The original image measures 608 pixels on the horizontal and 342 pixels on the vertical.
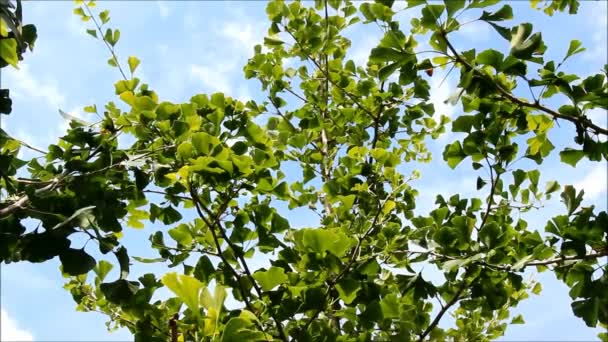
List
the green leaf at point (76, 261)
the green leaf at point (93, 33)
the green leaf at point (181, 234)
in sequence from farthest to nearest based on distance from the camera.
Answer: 1. the green leaf at point (93, 33)
2. the green leaf at point (181, 234)
3. the green leaf at point (76, 261)

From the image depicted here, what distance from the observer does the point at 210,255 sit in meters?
2.02

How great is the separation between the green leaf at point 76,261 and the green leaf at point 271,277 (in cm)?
50

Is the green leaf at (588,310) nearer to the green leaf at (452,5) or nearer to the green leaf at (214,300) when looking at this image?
the green leaf at (452,5)

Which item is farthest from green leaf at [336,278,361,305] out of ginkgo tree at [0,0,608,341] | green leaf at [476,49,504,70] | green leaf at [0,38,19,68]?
green leaf at [0,38,19,68]

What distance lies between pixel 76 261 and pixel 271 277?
1.94 ft

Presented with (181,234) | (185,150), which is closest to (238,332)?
(185,150)

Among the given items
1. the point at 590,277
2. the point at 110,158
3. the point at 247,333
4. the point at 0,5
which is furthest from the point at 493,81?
the point at 0,5

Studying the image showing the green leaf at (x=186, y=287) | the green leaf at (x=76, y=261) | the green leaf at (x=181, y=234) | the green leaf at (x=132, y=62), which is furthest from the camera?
the green leaf at (x=132, y=62)

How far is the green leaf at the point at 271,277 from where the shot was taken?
164 centimetres

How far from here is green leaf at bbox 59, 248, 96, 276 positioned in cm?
154

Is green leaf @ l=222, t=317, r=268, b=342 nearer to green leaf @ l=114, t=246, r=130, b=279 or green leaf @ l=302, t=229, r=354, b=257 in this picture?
green leaf @ l=302, t=229, r=354, b=257

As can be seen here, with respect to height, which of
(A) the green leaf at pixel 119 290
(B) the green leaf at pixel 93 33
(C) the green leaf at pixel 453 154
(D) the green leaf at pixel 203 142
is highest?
(B) the green leaf at pixel 93 33

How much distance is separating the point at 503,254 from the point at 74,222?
4.43 ft

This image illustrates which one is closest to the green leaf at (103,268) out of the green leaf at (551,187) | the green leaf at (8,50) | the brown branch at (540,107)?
the green leaf at (8,50)
